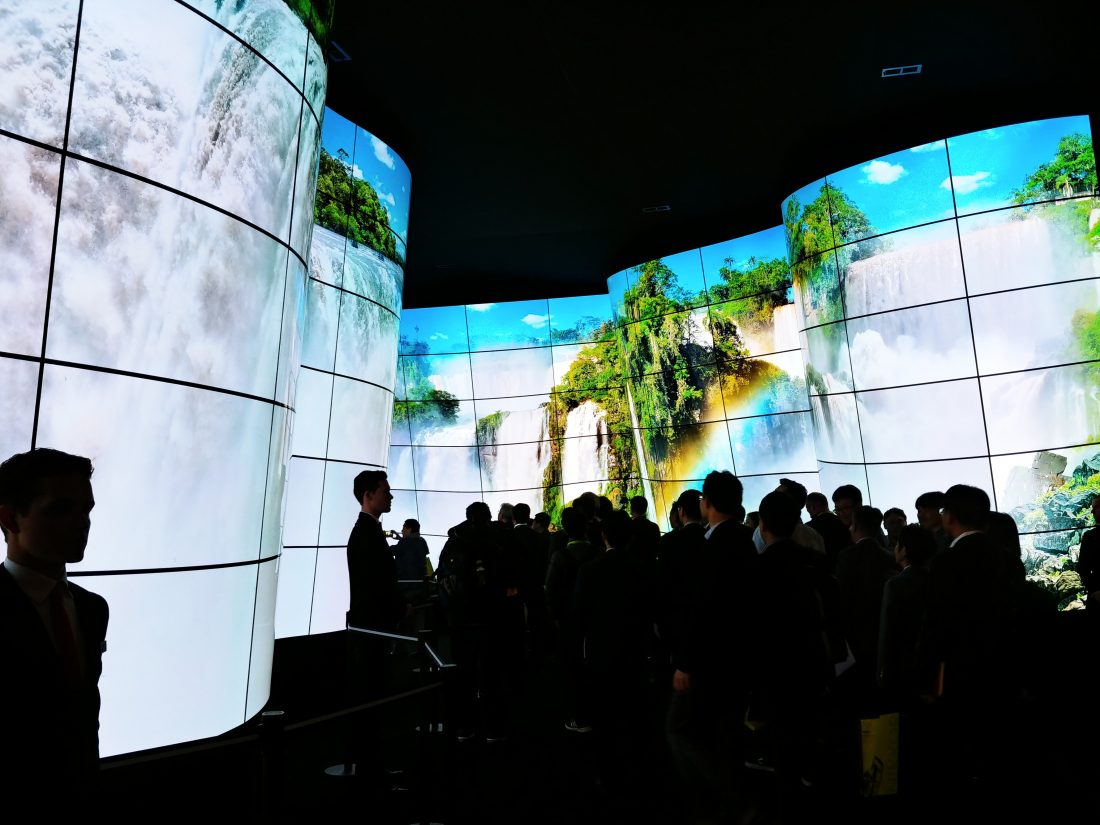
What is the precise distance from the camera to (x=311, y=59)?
6816mm

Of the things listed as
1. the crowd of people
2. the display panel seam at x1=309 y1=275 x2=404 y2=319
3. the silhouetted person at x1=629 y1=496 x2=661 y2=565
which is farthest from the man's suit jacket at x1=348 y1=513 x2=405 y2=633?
the display panel seam at x1=309 y1=275 x2=404 y2=319

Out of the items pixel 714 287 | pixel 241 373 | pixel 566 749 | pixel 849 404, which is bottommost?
pixel 566 749

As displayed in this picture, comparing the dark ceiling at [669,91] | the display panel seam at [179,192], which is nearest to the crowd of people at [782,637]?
the display panel seam at [179,192]

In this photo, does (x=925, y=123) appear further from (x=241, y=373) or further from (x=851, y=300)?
(x=241, y=373)

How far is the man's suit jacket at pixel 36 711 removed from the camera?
2188 mm

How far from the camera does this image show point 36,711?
2234 mm

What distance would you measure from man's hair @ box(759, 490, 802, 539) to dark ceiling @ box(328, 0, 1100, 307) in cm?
723

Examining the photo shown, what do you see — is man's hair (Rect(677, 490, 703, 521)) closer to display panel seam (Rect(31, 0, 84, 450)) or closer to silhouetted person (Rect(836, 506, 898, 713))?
silhouetted person (Rect(836, 506, 898, 713))

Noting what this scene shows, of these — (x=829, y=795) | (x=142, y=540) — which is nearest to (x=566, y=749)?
(x=829, y=795)

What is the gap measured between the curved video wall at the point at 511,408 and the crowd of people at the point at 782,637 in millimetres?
17285

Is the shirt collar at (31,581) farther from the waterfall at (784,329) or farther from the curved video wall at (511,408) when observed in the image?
the curved video wall at (511,408)

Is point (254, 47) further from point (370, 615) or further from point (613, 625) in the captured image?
point (613, 625)

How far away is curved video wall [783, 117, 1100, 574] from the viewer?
39.8 feet

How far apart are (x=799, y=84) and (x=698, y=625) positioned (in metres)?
9.71
